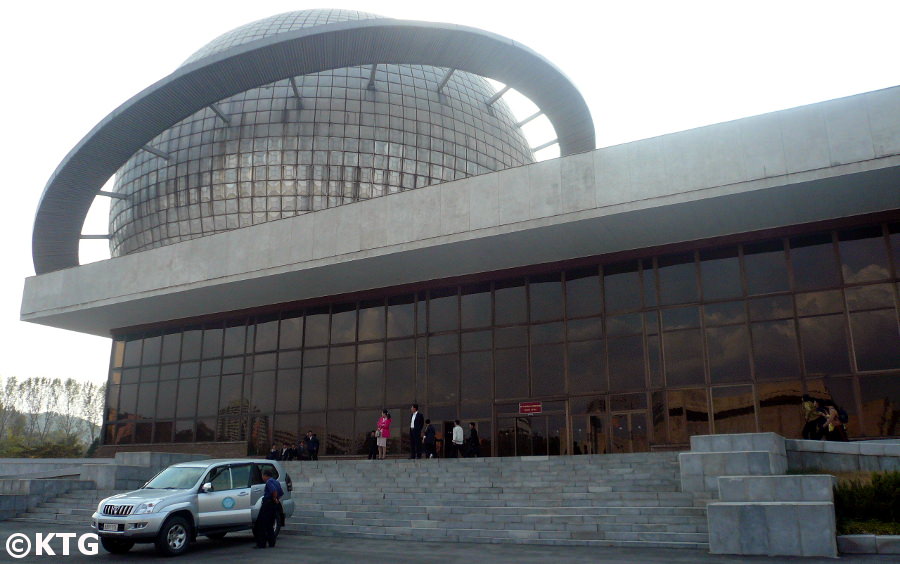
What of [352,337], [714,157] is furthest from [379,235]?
[714,157]

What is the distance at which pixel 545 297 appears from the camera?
25.0m

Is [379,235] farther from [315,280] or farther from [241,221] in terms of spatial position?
[241,221]

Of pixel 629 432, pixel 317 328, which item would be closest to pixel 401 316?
pixel 317 328

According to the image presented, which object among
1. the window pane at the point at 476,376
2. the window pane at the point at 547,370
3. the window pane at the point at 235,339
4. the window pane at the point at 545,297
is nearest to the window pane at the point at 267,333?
the window pane at the point at 235,339

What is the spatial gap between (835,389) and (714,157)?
747 centimetres

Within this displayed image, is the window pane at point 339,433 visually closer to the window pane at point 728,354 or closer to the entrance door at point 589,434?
the entrance door at point 589,434

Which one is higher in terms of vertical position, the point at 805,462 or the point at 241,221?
the point at 241,221

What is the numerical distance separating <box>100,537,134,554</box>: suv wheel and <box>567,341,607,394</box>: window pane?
49.9ft

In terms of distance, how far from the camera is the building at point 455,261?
20266 millimetres

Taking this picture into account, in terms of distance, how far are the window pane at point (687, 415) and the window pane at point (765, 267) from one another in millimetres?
3637

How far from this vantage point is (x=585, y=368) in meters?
23.8

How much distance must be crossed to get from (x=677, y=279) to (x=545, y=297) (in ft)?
14.6

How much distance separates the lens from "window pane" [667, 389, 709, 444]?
21.8 m

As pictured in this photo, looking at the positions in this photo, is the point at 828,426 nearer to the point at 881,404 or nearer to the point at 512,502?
the point at 881,404
